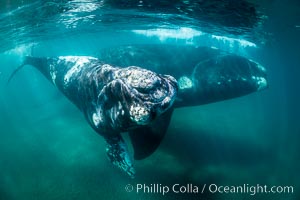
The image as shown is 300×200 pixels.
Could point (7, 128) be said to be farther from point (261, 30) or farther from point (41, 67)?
point (261, 30)

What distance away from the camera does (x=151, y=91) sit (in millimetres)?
5781

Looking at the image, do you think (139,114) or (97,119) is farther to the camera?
(97,119)

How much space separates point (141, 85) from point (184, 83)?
585 centimetres

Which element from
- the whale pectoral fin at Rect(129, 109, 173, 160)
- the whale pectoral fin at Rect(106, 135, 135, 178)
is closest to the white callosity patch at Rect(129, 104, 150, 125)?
the whale pectoral fin at Rect(106, 135, 135, 178)

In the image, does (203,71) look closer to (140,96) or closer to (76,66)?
(76,66)

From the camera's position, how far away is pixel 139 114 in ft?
19.1

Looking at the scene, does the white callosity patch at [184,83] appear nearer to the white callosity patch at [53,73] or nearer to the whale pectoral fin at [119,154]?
the whale pectoral fin at [119,154]

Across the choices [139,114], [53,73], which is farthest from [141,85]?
[53,73]

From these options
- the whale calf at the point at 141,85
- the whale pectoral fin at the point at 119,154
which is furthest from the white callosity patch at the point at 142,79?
the whale pectoral fin at the point at 119,154

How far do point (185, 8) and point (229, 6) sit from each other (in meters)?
3.00

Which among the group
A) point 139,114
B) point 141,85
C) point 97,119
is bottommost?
point 97,119

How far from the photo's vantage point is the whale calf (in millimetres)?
5949

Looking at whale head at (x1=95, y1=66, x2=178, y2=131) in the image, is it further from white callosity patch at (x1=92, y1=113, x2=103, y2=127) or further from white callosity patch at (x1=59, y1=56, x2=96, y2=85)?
white callosity patch at (x1=59, y1=56, x2=96, y2=85)

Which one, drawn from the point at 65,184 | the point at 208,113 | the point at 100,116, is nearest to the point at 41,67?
the point at 65,184
